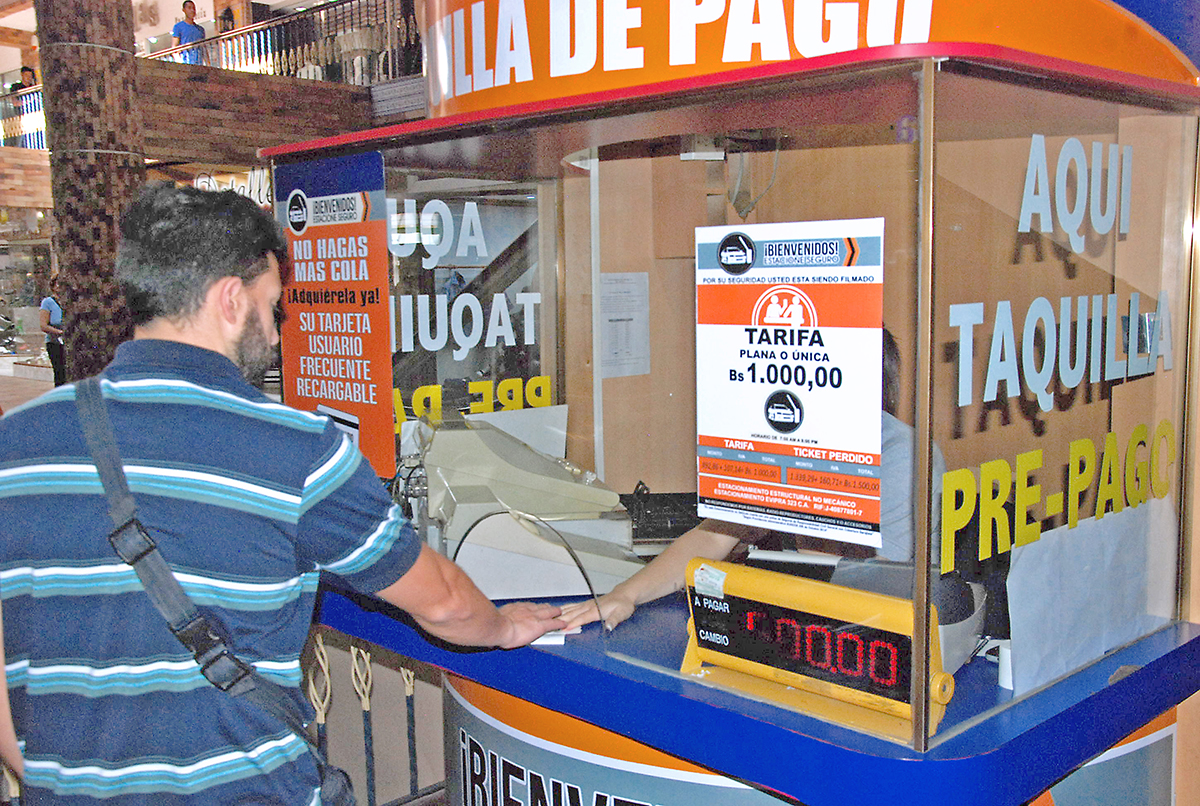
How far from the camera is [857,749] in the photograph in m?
1.45

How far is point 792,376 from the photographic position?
5.49 feet

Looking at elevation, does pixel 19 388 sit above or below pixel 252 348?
below

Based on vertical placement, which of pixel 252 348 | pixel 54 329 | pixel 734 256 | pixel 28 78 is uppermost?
pixel 28 78

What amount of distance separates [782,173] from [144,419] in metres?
2.24

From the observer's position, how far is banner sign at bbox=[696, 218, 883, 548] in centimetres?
158

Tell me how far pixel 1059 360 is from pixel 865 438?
1.56ft

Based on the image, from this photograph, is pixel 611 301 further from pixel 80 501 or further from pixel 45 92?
pixel 45 92

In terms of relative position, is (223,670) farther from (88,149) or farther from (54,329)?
(54,329)

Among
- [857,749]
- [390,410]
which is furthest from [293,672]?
[390,410]

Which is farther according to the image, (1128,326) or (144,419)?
(1128,326)

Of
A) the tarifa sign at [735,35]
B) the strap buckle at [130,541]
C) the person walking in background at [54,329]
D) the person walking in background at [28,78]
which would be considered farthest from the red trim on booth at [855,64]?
the person walking in background at [28,78]

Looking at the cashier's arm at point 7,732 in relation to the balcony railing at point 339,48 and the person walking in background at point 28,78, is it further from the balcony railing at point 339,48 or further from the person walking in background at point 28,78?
the person walking in background at point 28,78

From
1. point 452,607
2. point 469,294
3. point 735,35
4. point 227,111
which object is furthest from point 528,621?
point 227,111

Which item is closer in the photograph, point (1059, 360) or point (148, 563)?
point (148, 563)
